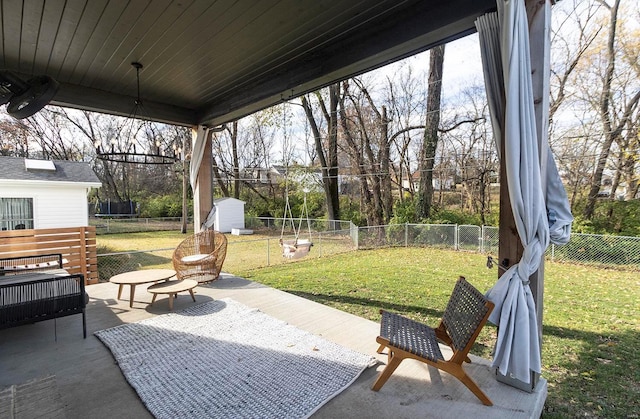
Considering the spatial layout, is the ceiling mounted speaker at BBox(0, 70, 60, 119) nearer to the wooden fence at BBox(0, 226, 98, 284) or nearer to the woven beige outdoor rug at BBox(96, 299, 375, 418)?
the woven beige outdoor rug at BBox(96, 299, 375, 418)

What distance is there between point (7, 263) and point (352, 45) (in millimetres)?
5774

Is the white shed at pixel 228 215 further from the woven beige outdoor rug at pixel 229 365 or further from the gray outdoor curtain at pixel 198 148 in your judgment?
the woven beige outdoor rug at pixel 229 365

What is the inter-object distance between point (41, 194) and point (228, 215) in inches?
328

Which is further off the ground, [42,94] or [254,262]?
[42,94]

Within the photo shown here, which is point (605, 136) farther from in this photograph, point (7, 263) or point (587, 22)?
point (7, 263)

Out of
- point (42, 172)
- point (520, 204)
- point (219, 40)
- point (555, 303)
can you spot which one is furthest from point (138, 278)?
point (42, 172)

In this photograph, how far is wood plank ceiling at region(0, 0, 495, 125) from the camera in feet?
8.11

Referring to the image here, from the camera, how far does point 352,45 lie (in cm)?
298

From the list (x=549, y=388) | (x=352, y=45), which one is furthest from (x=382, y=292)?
(x=352, y=45)

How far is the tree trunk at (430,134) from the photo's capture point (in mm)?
10277

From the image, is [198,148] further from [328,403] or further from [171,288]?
[328,403]

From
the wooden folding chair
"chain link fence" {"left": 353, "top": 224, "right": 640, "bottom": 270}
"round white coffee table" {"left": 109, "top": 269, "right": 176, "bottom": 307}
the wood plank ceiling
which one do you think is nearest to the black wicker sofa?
"round white coffee table" {"left": 109, "top": 269, "right": 176, "bottom": 307}

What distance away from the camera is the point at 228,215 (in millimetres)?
16438

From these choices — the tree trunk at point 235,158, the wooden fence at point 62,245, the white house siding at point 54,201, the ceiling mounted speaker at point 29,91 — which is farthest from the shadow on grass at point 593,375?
the tree trunk at point 235,158
